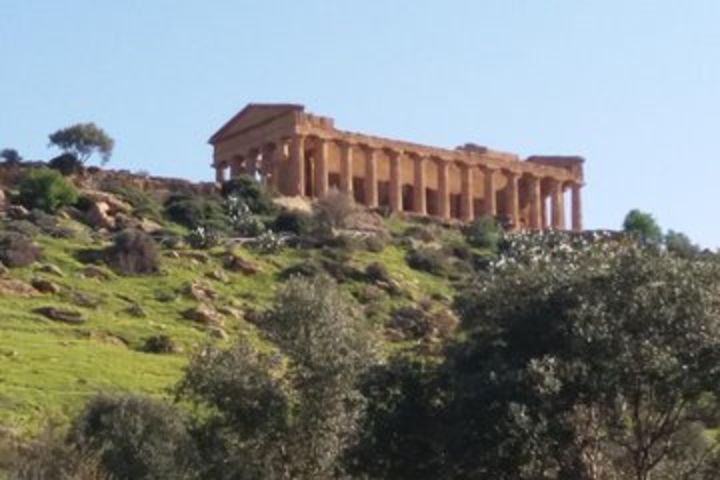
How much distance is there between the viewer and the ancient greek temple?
331 feet

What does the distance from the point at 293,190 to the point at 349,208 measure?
7151mm

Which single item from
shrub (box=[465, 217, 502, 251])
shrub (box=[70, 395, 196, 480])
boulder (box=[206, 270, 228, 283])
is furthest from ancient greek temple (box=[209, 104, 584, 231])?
shrub (box=[70, 395, 196, 480])

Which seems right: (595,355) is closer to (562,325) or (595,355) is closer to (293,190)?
(562,325)

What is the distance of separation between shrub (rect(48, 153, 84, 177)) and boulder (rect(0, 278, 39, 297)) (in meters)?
21.0

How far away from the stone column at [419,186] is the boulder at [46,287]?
35.0 meters

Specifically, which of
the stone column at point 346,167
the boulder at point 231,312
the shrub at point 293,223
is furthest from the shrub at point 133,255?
the stone column at point 346,167

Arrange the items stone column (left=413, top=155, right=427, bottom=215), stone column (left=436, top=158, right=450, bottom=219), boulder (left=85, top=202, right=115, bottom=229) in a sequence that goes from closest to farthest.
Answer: boulder (left=85, top=202, right=115, bottom=229) → stone column (left=413, top=155, right=427, bottom=215) → stone column (left=436, top=158, right=450, bottom=219)

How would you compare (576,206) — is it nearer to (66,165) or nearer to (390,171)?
(390,171)

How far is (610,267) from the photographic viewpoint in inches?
1324

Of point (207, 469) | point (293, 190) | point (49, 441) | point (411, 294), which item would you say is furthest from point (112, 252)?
point (207, 469)

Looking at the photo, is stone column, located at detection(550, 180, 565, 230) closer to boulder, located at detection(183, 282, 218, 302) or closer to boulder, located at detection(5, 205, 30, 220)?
boulder, located at detection(5, 205, 30, 220)

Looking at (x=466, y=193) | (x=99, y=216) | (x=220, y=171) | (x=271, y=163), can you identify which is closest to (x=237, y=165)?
(x=220, y=171)

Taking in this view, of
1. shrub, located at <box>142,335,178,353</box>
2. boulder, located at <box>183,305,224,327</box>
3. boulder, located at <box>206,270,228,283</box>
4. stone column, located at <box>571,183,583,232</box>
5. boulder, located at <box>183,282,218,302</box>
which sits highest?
stone column, located at <box>571,183,583,232</box>

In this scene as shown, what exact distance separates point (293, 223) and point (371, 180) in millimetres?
11832
